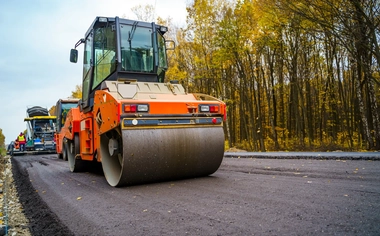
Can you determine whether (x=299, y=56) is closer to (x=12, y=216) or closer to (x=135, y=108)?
(x=135, y=108)

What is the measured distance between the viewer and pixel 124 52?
22.6 feet

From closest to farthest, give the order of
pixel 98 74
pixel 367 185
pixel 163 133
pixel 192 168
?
pixel 367 185
pixel 163 133
pixel 192 168
pixel 98 74

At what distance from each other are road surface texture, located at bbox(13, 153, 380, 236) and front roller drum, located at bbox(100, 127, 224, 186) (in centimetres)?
21

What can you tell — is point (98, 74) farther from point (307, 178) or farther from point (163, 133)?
point (307, 178)

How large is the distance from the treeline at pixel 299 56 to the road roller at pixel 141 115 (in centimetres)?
815

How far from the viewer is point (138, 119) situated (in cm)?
527

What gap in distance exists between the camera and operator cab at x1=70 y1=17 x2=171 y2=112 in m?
6.89

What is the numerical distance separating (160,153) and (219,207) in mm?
1944

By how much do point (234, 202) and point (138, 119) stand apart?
217 cm

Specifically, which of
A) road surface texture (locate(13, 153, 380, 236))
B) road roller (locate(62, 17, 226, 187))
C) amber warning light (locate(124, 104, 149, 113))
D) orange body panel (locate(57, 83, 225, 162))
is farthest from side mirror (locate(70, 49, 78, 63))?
amber warning light (locate(124, 104, 149, 113))

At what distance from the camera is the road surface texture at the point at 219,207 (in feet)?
9.65

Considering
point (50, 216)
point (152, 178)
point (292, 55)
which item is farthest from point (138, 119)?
point (292, 55)

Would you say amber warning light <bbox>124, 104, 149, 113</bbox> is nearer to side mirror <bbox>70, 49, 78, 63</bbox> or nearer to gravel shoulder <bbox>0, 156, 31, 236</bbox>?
gravel shoulder <bbox>0, 156, 31, 236</bbox>

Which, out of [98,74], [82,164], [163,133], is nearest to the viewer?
[163,133]
